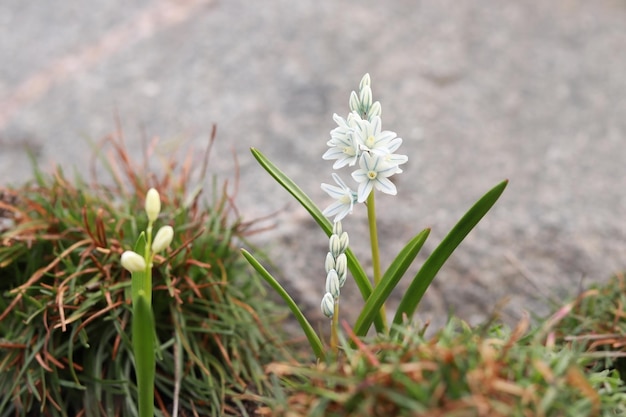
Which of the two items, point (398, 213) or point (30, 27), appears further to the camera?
point (30, 27)

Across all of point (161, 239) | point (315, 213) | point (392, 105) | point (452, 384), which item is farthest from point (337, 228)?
point (392, 105)

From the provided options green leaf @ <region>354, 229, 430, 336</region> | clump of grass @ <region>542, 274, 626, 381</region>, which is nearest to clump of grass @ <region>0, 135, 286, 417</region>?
green leaf @ <region>354, 229, 430, 336</region>

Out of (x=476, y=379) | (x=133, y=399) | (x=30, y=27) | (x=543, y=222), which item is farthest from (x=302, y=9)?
(x=476, y=379)

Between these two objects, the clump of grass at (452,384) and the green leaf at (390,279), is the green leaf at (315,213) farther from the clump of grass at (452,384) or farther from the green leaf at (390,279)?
the clump of grass at (452,384)

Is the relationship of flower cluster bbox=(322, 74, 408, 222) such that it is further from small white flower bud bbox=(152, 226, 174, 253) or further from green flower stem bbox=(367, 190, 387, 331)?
small white flower bud bbox=(152, 226, 174, 253)

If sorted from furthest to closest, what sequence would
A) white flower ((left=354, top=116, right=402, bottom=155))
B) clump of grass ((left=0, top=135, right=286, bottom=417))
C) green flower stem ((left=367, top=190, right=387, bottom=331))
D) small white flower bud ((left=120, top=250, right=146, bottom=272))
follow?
1. clump of grass ((left=0, top=135, right=286, bottom=417))
2. green flower stem ((left=367, top=190, right=387, bottom=331))
3. white flower ((left=354, top=116, right=402, bottom=155))
4. small white flower bud ((left=120, top=250, right=146, bottom=272))

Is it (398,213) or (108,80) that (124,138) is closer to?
(108,80)
